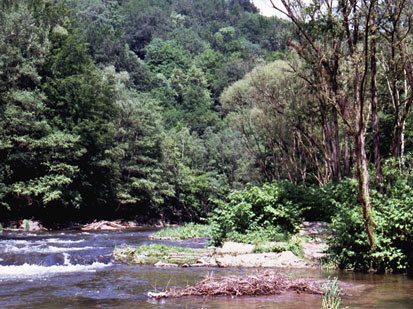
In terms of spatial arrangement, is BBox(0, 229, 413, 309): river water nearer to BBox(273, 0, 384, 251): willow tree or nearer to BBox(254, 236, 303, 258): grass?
BBox(254, 236, 303, 258): grass

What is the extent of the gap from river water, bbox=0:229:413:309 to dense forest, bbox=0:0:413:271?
2.23m

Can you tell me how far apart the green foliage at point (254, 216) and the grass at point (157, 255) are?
1.41 metres

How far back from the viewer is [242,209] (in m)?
17.6

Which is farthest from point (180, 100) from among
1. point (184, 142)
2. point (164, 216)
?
point (164, 216)

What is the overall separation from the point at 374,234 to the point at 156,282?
18.7ft

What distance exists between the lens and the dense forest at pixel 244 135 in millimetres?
14758

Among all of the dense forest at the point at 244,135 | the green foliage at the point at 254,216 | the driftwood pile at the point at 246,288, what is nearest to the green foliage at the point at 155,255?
the green foliage at the point at 254,216

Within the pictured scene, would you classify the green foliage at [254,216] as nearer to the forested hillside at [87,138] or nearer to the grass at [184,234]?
the forested hillside at [87,138]

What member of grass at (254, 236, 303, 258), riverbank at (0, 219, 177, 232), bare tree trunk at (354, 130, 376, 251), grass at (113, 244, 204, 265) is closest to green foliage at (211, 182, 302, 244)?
grass at (254, 236, 303, 258)

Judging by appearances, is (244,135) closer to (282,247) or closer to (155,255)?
(155,255)

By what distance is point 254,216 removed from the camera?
18.1 m

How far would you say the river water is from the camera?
9602mm

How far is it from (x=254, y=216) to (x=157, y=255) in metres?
3.95

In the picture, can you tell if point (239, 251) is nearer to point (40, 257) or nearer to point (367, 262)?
point (367, 262)
